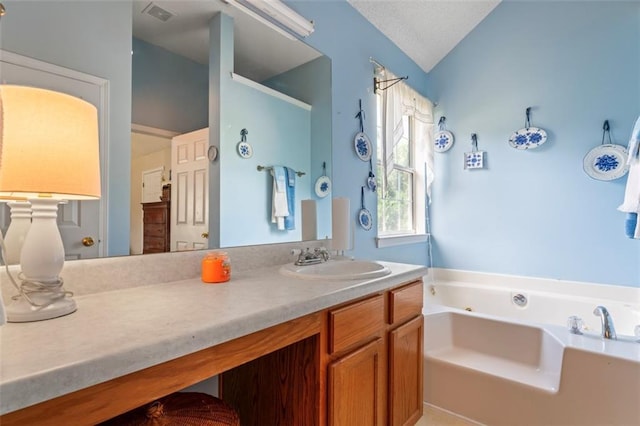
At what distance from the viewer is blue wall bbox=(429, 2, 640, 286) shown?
2242 millimetres

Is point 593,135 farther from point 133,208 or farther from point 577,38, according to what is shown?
point 133,208

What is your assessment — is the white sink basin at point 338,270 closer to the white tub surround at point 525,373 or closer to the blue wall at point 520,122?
the blue wall at point 520,122

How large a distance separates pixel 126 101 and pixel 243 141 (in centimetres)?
49

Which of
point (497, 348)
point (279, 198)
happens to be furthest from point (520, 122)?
point (279, 198)

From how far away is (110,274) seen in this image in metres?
0.96

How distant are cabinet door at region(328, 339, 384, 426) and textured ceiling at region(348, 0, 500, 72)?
2.30 meters

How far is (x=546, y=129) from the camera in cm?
250

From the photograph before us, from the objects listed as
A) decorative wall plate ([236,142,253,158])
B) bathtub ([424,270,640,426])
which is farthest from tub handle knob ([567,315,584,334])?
decorative wall plate ([236,142,253,158])

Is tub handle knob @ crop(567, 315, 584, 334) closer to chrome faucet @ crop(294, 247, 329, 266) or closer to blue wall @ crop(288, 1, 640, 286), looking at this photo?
blue wall @ crop(288, 1, 640, 286)

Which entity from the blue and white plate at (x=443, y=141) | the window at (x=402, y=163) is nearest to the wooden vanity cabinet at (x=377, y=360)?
the window at (x=402, y=163)

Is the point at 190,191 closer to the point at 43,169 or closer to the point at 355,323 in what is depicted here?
the point at 43,169

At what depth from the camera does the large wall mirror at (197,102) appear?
961mm

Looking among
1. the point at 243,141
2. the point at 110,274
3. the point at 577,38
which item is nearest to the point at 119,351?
the point at 110,274

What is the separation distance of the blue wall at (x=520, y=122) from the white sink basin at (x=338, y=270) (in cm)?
60
